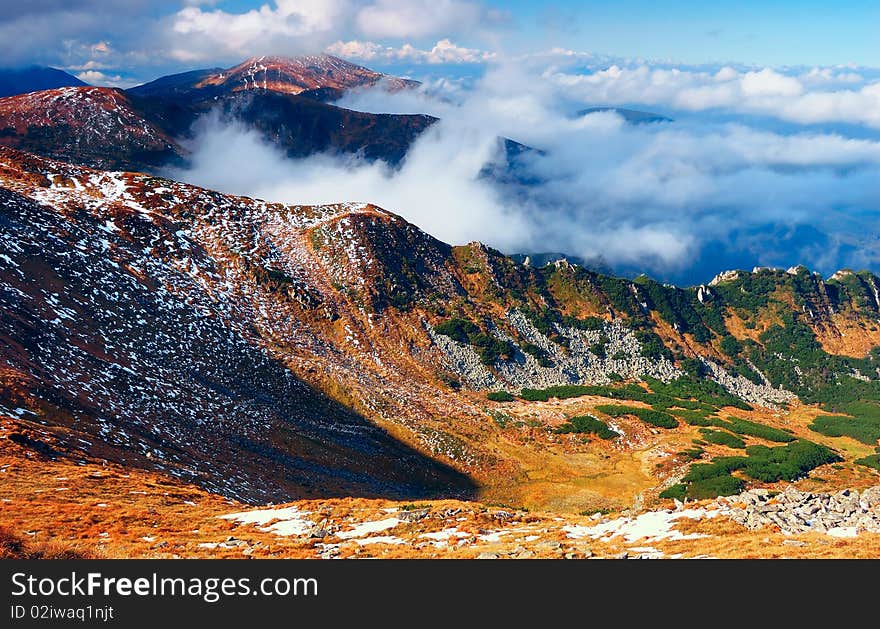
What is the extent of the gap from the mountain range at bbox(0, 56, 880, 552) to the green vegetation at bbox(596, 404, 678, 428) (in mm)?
512

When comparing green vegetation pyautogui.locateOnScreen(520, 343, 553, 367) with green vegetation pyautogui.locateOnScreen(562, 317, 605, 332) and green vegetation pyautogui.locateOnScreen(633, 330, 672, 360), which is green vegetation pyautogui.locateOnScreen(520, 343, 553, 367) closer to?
green vegetation pyautogui.locateOnScreen(562, 317, 605, 332)

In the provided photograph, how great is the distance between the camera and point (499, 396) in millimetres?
105938

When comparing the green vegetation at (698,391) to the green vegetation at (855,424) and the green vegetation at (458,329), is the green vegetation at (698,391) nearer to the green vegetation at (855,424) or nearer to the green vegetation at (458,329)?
the green vegetation at (855,424)

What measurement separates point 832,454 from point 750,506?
72857 mm

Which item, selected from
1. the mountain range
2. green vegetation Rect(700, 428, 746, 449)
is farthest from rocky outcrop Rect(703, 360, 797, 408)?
green vegetation Rect(700, 428, 746, 449)

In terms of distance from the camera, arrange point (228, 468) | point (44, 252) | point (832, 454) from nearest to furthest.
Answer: point (228, 468)
point (44, 252)
point (832, 454)

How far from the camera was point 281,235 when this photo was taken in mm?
122375

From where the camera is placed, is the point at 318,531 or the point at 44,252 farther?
the point at 44,252

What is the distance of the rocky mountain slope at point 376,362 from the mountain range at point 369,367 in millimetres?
457

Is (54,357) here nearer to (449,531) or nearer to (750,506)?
(449,531)


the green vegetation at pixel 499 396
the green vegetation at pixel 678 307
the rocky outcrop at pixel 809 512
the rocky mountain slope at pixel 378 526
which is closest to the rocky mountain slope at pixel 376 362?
the green vegetation at pixel 678 307

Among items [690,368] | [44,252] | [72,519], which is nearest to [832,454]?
[690,368]

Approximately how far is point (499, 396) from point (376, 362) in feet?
77.6

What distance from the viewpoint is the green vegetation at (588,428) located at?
95375mm
